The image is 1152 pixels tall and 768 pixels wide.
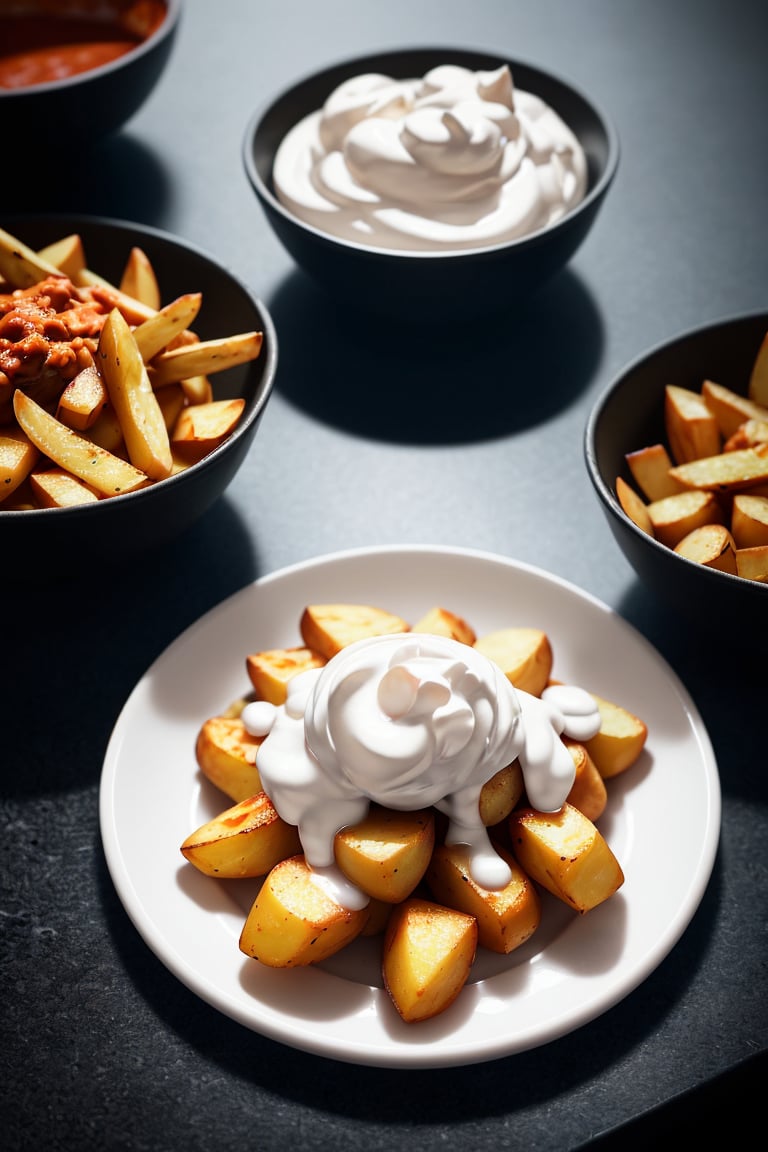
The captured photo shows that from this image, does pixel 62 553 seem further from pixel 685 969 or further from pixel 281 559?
pixel 685 969

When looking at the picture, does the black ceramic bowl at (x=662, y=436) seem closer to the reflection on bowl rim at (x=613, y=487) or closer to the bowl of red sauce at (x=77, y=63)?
the reflection on bowl rim at (x=613, y=487)

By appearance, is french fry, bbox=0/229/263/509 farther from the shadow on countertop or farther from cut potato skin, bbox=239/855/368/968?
cut potato skin, bbox=239/855/368/968

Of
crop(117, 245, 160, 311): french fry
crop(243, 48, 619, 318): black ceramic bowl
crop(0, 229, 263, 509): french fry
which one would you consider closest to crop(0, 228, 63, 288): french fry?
crop(0, 229, 263, 509): french fry

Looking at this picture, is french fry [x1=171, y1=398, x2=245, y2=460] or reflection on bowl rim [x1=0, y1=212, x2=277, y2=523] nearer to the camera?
reflection on bowl rim [x1=0, y1=212, x2=277, y2=523]

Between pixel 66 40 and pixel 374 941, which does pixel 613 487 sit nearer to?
pixel 374 941

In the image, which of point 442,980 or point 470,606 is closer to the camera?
point 442,980

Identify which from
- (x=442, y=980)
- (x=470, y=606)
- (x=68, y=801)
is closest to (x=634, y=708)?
(x=470, y=606)
